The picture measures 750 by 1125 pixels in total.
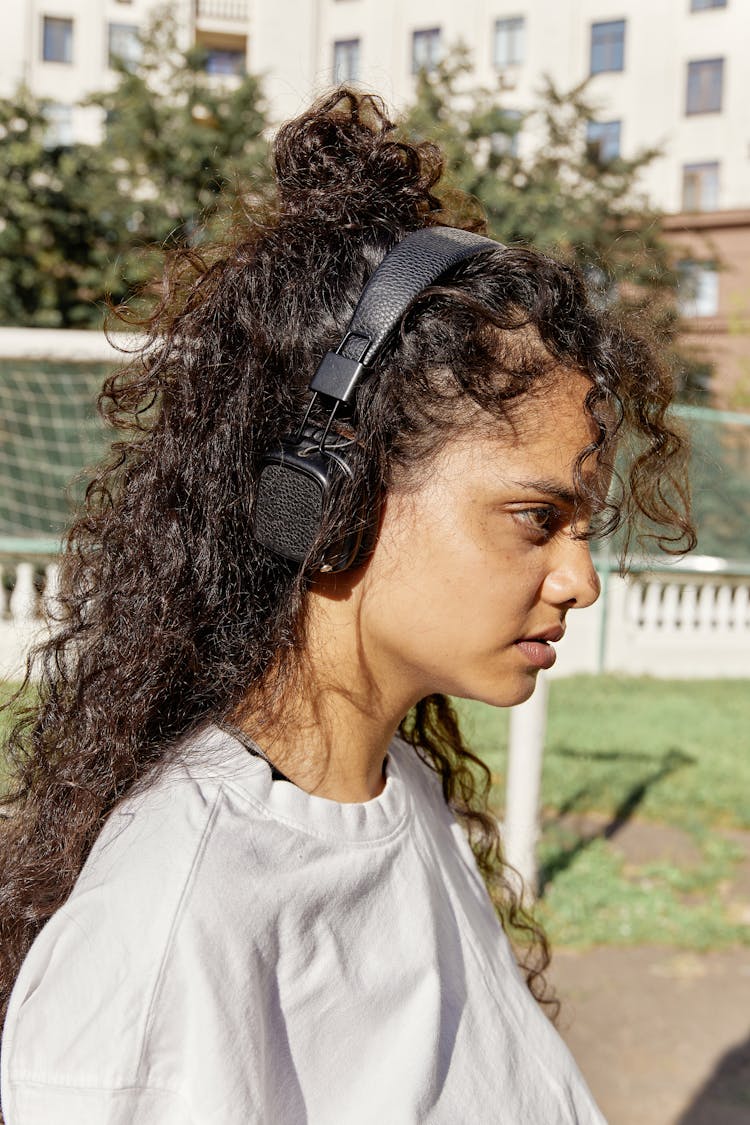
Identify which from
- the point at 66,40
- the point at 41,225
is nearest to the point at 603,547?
the point at 41,225

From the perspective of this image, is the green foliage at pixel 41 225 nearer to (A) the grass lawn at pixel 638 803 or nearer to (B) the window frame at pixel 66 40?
(A) the grass lawn at pixel 638 803

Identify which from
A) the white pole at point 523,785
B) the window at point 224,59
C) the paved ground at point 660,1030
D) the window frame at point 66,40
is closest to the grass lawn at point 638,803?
the paved ground at point 660,1030

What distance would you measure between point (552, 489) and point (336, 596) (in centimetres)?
24

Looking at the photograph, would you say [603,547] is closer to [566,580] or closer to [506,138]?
[566,580]

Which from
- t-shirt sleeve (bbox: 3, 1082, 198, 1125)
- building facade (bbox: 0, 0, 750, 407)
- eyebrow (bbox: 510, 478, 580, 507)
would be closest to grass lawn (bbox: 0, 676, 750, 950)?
eyebrow (bbox: 510, 478, 580, 507)

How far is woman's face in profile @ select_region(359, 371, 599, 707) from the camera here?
1.04 meters

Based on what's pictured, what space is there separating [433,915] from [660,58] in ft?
98.0

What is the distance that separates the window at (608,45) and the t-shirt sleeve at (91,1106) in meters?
29.5

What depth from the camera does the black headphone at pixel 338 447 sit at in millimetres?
1014

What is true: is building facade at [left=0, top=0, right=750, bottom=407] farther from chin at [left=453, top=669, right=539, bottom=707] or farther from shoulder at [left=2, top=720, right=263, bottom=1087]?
shoulder at [left=2, top=720, right=263, bottom=1087]

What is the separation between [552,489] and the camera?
1049 mm

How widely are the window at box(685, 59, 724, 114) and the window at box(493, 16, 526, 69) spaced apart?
419 centimetres

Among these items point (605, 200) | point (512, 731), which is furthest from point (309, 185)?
point (605, 200)

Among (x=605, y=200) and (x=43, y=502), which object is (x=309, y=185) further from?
(x=605, y=200)
